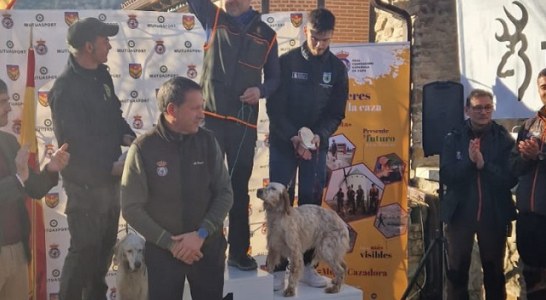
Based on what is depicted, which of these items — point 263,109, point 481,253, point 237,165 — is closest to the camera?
point 237,165

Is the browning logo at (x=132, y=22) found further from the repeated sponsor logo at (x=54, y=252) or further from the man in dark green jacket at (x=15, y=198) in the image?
the repeated sponsor logo at (x=54, y=252)

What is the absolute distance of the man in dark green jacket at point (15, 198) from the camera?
11.6ft

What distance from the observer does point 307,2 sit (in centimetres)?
984

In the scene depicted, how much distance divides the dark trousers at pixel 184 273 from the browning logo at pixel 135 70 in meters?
2.73

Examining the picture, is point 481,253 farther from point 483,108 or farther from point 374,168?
point 374,168

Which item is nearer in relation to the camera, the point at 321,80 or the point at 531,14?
the point at 321,80

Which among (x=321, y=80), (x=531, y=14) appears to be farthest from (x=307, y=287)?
(x=531, y=14)

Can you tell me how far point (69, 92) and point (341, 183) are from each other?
3.36 m

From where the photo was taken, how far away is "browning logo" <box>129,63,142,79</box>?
17.4ft

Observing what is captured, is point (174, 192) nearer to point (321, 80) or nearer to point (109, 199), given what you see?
point (109, 199)

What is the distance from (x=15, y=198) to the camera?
3.55m

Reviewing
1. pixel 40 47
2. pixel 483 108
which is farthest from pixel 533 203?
pixel 40 47

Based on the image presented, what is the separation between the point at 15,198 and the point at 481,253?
313cm

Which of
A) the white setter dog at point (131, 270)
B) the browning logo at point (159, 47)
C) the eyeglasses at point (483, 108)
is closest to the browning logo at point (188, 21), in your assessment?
the browning logo at point (159, 47)
